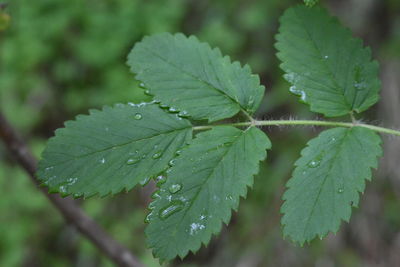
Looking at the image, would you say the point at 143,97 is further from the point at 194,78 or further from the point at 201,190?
the point at 201,190

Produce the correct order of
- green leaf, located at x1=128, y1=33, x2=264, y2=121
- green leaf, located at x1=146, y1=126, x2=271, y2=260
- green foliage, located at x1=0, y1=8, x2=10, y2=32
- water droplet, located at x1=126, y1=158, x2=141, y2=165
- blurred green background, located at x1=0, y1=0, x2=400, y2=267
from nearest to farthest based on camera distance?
green leaf, located at x1=146, y1=126, x2=271, y2=260 → water droplet, located at x1=126, y1=158, x2=141, y2=165 → green leaf, located at x1=128, y1=33, x2=264, y2=121 → green foliage, located at x1=0, y1=8, x2=10, y2=32 → blurred green background, located at x1=0, y1=0, x2=400, y2=267

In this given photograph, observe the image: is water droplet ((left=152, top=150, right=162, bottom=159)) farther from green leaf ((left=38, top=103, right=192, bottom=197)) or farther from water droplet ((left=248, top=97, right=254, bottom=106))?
water droplet ((left=248, top=97, right=254, bottom=106))

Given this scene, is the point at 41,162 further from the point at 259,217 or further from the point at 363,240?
the point at 363,240

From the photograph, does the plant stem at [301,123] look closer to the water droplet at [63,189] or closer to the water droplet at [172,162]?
the water droplet at [172,162]

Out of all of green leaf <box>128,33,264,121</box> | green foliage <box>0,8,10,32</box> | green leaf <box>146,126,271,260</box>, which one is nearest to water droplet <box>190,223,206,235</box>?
green leaf <box>146,126,271,260</box>

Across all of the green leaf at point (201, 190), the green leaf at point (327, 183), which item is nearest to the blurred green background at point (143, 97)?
the green leaf at point (327, 183)

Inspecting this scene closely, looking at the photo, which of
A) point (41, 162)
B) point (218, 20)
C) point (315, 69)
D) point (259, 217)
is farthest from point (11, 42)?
point (315, 69)

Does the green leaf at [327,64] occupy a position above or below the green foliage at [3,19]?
above
